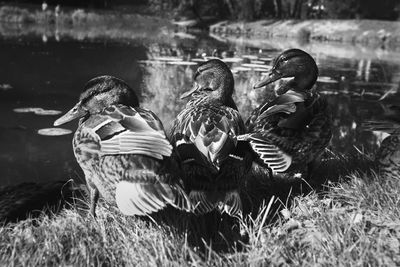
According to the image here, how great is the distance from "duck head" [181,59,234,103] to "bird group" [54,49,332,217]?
0.22 m

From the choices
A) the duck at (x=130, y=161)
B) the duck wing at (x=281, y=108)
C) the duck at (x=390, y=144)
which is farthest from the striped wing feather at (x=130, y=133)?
the duck at (x=390, y=144)

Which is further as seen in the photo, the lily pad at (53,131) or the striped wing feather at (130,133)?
the lily pad at (53,131)

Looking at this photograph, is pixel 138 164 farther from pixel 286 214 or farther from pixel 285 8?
pixel 285 8

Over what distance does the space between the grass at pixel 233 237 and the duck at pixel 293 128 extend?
0.24m

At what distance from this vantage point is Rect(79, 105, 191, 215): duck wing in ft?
6.56

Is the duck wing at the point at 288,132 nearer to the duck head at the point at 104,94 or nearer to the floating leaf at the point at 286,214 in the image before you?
the floating leaf at the point at 286,214

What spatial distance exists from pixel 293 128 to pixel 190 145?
0.58m

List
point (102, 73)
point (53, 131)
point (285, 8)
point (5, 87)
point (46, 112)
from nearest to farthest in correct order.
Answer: point (53, 131) → point (46, 112) → point (5, 87) → point (102, 73) → point (285, 8)

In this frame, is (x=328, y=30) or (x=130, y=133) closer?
(x=130, y=133)

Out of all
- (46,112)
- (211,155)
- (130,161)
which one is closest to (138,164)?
(130,161)

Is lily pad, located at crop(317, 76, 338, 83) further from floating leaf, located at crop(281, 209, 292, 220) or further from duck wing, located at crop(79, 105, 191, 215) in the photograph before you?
duck wing, located at crop(79, 105, 191, 215)

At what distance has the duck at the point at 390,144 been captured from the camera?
8.67 feet

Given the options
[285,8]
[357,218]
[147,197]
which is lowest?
[357,218]

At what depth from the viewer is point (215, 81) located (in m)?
3.15
